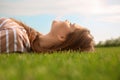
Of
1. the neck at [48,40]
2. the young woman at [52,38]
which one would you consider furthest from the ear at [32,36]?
the neck at [48,40]

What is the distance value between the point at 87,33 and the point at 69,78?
4422 mm

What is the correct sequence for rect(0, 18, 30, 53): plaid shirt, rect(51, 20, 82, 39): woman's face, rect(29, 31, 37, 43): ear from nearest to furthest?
rect(0, 18, 30, 53): plaid shirt, rect(51, 20, 82, 39): woman's face, rect(29, 31, 37, 43): ear

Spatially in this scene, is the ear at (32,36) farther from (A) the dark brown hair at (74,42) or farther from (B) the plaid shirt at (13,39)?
(B) the plaid shirt at (13,39)

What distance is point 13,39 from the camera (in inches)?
252

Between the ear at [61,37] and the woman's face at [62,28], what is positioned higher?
the woman's face at [62,28]

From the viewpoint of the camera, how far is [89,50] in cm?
674

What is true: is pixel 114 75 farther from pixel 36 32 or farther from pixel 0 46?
pixel 36 32

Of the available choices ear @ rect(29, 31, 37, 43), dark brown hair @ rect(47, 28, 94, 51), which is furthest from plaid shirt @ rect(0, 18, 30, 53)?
dark brown hair @ rect(47, 28, 94, 51)

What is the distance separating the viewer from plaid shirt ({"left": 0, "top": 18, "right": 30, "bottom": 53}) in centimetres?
635

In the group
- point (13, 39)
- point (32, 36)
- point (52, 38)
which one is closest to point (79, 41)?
point (52, 38)

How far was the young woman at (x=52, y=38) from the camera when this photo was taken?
21.1 feet

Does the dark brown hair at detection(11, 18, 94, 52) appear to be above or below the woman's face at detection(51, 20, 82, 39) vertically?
below

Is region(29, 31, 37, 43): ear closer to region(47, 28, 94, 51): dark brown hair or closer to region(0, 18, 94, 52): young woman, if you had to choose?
region(0, 18, 94, 52): young woman

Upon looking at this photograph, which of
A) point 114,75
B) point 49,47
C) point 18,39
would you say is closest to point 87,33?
point 49,47
